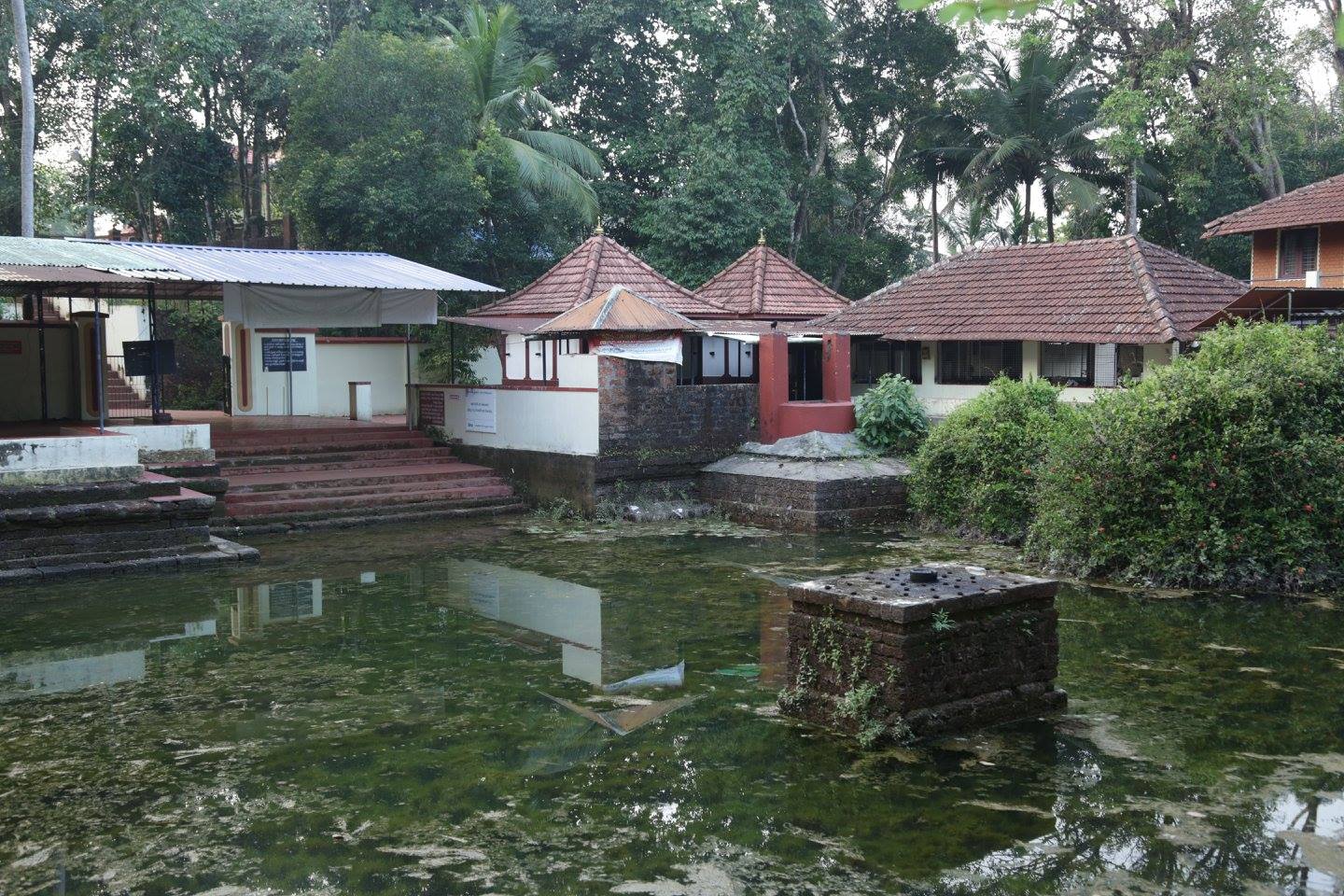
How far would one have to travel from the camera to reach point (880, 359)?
779 inches

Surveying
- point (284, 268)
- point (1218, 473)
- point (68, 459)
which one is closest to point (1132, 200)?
point (1218, 473)

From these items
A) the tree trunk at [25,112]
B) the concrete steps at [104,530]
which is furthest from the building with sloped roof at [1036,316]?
the tree trunk at [25,112]

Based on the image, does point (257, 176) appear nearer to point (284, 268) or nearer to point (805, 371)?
point (284, 268)

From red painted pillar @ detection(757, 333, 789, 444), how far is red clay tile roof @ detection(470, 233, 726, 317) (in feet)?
7.18

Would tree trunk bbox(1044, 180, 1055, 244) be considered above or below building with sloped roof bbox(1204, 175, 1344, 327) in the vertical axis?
above

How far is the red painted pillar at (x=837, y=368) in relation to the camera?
Answer: 17000mm

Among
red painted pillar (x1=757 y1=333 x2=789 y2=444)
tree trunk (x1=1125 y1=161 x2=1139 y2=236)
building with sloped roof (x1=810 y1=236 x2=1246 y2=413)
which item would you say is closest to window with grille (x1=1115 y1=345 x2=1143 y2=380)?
building with sloped roof (x1=810 y1=236 x2=1246 y2=413)

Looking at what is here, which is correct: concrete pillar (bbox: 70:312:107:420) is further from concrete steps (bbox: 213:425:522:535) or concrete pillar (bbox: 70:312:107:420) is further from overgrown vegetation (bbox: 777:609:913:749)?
overgrown vegetation (bbox: 777:609:913:749)

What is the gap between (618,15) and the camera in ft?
90.8

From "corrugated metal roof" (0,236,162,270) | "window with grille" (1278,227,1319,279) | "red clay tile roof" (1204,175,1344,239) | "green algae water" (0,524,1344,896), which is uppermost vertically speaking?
"red clay tile roof" (1204,175,1344,239)

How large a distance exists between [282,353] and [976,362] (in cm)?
1134

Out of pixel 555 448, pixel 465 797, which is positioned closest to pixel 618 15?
pixel 555 448

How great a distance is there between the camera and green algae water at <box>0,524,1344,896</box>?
4.72m

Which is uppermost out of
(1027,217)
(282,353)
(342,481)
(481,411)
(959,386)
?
(1027,217)
